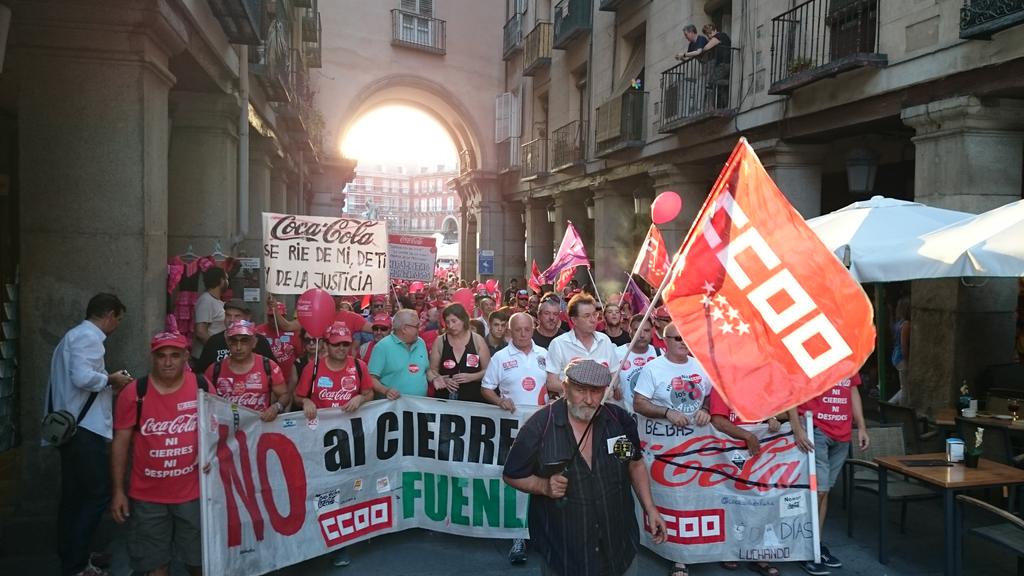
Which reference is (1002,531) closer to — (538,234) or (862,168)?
(862,168)

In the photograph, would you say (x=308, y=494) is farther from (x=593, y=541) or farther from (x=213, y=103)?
(x=213, y=103)

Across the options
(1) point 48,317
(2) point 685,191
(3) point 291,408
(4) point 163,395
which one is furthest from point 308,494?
(2) point 685,191

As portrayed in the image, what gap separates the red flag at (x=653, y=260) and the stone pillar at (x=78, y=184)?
5584 mm

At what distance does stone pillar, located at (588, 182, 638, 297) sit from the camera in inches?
755

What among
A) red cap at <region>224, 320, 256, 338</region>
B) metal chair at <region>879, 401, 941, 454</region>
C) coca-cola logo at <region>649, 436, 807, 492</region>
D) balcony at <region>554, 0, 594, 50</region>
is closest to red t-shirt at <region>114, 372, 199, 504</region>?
red cap at <region>224, 320, 256, 338</region>

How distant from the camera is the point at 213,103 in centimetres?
879

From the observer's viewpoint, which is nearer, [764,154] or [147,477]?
[147,477]

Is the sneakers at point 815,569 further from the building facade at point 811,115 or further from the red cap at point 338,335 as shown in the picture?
the building facade at point 811,115

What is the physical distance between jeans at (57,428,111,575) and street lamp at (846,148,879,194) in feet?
30.1

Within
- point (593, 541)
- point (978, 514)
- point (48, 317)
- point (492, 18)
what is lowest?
point (978, 514)

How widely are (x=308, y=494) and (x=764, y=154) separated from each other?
30.9 feet

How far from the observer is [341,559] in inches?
208

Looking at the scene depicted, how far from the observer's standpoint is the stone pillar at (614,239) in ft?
62.9

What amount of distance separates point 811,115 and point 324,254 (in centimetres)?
749
